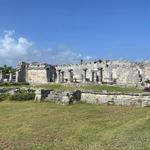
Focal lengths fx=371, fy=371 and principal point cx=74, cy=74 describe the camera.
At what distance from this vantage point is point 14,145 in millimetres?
18250

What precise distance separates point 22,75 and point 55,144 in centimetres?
5839

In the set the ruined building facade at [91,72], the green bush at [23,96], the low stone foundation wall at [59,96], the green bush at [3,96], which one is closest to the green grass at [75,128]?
the low stone foundation wall at [59,96]

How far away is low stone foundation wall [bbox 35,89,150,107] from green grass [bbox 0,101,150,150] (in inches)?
59.2

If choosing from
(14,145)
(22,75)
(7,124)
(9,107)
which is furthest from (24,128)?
(22,75)

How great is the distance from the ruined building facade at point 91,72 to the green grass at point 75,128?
26.4 m

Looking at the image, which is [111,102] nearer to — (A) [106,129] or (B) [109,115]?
(B) [109,115]

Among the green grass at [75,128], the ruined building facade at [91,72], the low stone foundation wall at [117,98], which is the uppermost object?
the ruined building facade at [91,72]

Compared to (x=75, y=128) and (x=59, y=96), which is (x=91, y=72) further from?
(x=75, y=128)

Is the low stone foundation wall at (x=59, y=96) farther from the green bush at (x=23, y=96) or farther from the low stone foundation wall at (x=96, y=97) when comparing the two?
the green bush at (x=23, y=96)

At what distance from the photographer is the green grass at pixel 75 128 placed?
17.6 metres

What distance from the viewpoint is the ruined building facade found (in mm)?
59156

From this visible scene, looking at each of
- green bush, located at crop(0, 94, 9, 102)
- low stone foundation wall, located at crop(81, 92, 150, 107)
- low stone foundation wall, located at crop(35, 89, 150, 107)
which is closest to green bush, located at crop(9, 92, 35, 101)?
green bush, located at crop(0, 94, 9, 102)

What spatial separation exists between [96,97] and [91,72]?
111 feet

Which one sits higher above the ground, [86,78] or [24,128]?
[86,78]
